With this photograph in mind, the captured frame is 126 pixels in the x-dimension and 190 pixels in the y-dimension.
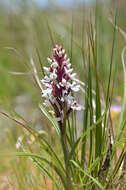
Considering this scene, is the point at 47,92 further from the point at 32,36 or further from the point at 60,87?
the point at 32,36

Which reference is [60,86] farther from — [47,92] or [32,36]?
[32,36]

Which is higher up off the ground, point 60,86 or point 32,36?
point 32,36

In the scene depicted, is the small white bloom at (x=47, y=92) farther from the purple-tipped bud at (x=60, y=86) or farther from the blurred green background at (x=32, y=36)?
the blurred green background at (x=32, y=36)

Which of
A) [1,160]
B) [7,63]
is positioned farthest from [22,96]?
[1,160]

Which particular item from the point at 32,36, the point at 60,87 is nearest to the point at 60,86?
the point at 60,87

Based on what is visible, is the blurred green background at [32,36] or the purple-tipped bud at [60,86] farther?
the blurred green background at [32,36]

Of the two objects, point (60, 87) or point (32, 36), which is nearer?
point (60, 87)

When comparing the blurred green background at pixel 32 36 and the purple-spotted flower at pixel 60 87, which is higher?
the blurred green background at pixel 32 36

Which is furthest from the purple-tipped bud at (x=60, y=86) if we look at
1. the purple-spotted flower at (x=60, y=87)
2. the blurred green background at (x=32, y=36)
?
the blurred green background at (x=32, y=36)
